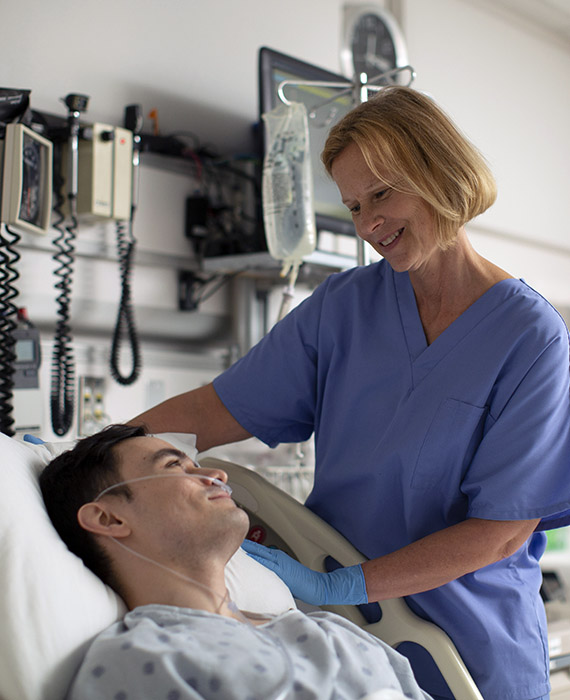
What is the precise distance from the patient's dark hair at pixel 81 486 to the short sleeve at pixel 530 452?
593 millimetres

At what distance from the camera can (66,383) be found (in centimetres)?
185

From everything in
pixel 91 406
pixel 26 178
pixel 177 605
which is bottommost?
pixel 91 406

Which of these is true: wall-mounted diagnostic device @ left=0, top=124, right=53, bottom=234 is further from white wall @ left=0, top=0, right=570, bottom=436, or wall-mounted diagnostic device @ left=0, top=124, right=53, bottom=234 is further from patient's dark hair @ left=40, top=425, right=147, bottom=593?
patient's dark hair @ left=40, top=425, right=147, bottom=593

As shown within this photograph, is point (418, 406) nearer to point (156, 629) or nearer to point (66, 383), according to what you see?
point (156, 629)

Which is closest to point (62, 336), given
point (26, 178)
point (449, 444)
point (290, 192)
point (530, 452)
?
point (26, 178)

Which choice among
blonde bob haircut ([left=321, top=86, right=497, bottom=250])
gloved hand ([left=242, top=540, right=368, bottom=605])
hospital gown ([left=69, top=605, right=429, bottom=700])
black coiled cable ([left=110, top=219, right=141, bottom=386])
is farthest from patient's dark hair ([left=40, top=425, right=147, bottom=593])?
black coiled cable ([left=110, top=219, right=141, bottom=386])

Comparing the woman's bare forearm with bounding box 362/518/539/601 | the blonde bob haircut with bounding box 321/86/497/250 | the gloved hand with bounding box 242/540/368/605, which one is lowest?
the gloved hand with bounding box 242/540/368/605

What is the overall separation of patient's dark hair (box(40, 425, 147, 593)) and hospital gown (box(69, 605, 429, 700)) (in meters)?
0.14

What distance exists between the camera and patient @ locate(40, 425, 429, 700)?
83 cm

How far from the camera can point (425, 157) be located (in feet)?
4.21

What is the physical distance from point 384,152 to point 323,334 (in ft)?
1.26

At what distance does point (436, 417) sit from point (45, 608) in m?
0.71

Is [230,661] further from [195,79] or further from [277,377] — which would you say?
[195,79]

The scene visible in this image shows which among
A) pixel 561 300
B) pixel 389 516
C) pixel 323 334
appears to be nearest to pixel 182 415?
pixel 323 334
